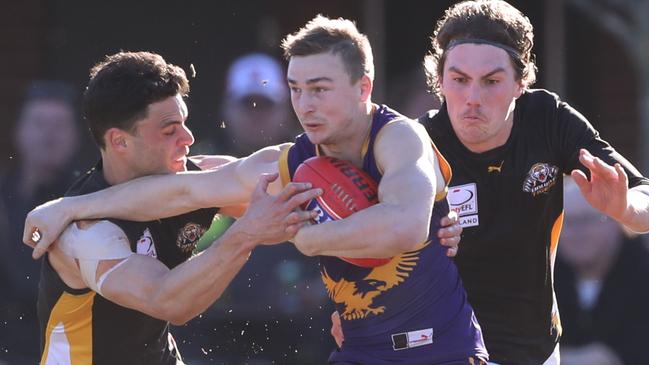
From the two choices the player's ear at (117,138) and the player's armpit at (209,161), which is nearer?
the player's ear at (117,138)

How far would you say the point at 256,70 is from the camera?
29.9 ft

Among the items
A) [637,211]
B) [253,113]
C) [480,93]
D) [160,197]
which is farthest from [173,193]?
[253,113]

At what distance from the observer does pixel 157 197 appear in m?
5.46

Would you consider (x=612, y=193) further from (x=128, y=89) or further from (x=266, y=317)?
(x=266, y=317)

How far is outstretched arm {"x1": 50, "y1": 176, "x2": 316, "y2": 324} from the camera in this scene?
15.9 feet

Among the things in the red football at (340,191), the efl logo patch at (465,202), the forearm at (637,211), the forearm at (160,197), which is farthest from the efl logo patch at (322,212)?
the forearm at (637,211)

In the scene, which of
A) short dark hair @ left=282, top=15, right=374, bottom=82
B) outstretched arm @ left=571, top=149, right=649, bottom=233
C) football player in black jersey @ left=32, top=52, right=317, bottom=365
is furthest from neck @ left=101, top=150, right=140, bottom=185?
outstretched arm @ left=571, top=149, right=649, bottom=233

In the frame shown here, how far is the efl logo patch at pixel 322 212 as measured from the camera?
15.7ft

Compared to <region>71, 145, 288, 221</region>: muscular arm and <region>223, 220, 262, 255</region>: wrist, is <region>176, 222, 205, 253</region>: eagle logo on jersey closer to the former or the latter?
<region>71, 145, 288, 221</region>: muscular arm

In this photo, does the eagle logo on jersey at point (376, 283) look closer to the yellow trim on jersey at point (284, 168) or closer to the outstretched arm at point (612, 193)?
the yellow trim on jersey at point (284, 168)

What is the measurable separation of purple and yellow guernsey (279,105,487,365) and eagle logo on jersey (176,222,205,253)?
0.89m

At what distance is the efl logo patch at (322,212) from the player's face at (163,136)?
3.04 feet

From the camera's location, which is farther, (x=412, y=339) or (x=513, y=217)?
(x=513, y=217)

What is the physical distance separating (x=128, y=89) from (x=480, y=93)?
145 cm
